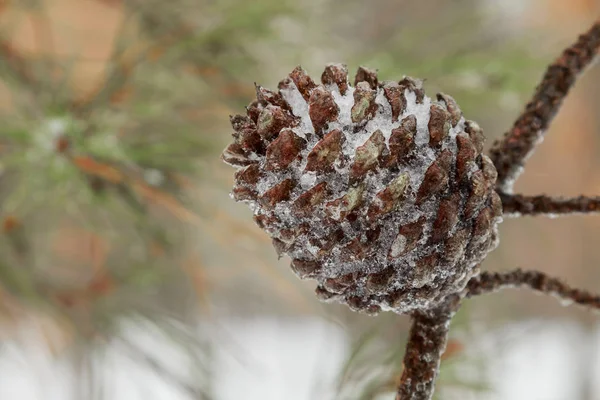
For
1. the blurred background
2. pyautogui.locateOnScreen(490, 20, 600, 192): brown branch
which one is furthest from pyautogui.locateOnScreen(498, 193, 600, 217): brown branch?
the blurred background

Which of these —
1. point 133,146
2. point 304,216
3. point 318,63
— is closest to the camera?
point 304,216

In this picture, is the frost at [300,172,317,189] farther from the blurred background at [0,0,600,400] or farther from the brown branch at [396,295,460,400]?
the blurred background at [0,0,600,400]

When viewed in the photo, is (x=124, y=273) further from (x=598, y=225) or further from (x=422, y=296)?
(x=598, y=225)

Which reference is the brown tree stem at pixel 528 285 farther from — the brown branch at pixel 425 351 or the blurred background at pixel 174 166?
the blurred background at pixel 174 166

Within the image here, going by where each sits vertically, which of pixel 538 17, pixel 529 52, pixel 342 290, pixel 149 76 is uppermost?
pixel 538 17

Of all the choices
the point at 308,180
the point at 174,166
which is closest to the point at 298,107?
the point at 308,180

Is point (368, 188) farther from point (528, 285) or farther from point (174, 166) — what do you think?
point (174, 166)

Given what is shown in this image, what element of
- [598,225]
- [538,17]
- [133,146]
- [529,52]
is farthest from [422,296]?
[598,225]
